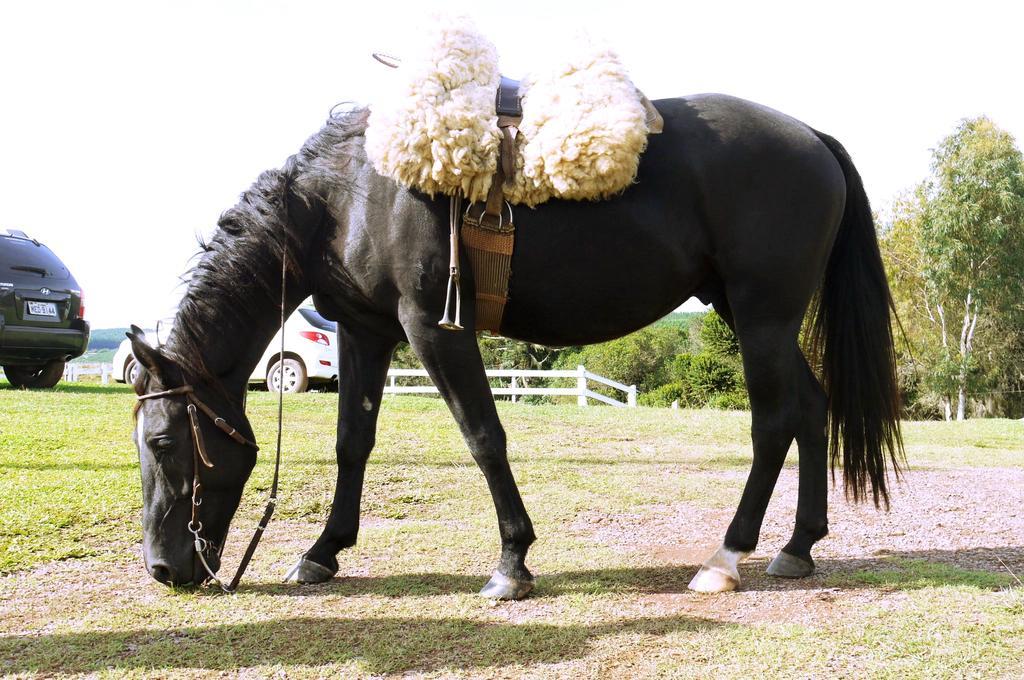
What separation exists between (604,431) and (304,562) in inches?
212

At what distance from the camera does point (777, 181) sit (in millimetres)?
3441

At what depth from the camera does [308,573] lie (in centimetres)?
357

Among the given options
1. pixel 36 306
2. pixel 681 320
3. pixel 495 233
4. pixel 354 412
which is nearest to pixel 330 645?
Result: pixel 354 412

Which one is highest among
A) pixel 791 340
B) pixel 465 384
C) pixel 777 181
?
pixel 777 181

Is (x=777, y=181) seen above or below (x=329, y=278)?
above

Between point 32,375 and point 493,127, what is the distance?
11831mm

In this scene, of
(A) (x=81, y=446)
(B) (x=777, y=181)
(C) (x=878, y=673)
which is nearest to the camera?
(C) (x=878, y=673)

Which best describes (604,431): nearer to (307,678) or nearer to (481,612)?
(481,612)

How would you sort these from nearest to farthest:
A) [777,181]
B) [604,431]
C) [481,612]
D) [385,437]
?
[481,612]
[777,181]
[385,437]
[604,431]

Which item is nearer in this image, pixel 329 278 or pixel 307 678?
pixel 307 678

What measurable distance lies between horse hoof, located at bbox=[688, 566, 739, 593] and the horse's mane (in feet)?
6.78

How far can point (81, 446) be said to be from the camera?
6.53m

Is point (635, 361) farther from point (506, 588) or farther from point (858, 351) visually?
point (506, 588)

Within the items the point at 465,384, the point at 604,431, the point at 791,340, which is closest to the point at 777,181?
the point at 791,340
